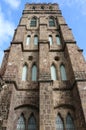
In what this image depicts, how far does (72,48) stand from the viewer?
14.6 metres

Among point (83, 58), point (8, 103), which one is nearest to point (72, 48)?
point (83, 58)

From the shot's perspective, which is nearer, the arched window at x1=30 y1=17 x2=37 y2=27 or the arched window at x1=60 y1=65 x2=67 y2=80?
the arched window at x1=60 y1=65 x2=67 y2=80

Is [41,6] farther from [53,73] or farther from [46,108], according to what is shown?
[46,108]

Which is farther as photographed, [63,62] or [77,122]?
[63,62]

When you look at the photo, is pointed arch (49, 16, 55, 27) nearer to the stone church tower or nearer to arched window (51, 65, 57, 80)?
the stone church tower

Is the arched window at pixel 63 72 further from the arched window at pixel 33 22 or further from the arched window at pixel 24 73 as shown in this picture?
the arched window at pixel 33 22

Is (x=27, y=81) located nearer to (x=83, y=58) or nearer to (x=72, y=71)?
(x=72, y=71)

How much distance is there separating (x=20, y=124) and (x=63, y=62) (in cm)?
591

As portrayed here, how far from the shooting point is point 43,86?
10.9 m

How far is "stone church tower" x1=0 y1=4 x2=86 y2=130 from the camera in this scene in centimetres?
987

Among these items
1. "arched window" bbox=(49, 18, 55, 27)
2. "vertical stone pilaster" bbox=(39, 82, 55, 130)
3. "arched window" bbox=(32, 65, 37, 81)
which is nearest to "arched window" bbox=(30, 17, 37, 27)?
"arched window" bbox=(49, 18, 55, 27)

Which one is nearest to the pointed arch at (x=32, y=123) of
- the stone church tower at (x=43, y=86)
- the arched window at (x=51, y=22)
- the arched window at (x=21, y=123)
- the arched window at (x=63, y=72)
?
the stone church tower at (x=43, y=86)

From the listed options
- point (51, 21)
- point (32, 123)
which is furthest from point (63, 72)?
point (51, 21)

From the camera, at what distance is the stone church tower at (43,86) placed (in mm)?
9869
